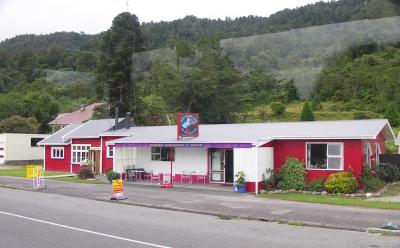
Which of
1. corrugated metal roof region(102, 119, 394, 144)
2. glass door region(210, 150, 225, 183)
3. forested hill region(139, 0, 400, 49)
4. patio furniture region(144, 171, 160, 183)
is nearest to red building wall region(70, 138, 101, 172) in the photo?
corrugated metal roof region(102, 119, 394, 144)

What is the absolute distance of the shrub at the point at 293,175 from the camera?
22.2m

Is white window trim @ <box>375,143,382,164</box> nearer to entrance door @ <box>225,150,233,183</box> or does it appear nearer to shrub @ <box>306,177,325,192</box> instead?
shrub @ <box>306,177,325,192</box>

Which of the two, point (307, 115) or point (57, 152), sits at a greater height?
point (307, 115)

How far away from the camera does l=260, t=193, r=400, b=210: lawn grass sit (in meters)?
16.8

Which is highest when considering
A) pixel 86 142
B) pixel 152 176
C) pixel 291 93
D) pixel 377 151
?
pixel 291 93

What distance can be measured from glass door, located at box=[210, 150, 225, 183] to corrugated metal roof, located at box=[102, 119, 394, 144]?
105 cm

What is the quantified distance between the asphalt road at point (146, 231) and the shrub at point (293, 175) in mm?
8167

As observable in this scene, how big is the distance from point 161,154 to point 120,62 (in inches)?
1129

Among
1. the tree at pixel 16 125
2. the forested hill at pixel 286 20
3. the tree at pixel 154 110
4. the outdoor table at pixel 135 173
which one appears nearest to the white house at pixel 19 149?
the tree at pixel 16 125

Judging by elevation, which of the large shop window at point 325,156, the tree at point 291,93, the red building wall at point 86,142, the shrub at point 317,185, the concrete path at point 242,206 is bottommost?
the concrete path at point 242,206

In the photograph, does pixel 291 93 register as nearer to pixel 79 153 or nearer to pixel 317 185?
pixel 79 153

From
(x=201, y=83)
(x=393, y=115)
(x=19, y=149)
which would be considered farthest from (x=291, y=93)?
(x=19, y=149)

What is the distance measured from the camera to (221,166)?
25938 millimetres

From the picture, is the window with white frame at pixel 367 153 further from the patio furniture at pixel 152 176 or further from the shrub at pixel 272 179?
the patio furniture at pixel 152 176
